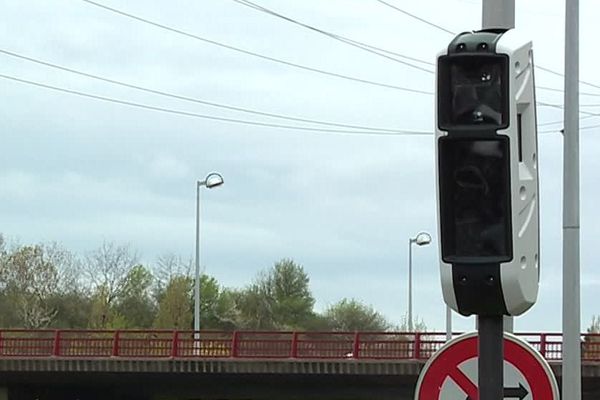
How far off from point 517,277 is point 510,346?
5.49 ft

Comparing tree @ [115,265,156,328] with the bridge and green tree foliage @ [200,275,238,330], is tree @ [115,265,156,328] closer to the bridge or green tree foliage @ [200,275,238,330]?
green tree foliage @ [200,275,238,330]

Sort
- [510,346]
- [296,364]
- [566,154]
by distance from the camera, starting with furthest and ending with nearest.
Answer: [296,364], [566,154], [510,346]

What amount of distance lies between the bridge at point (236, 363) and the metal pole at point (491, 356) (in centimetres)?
3493

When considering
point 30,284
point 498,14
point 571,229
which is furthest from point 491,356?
point 30,284

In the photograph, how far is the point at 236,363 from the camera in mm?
45406

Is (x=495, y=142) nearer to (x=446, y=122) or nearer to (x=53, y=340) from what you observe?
(x=446, y=122)

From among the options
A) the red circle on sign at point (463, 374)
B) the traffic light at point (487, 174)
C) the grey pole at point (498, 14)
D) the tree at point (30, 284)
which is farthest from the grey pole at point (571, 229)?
the tree at point (30, 284)

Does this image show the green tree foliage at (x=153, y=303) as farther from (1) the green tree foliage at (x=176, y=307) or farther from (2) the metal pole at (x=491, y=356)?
(2) the metal pole at (x=491, y=356)

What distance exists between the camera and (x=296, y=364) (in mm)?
44281

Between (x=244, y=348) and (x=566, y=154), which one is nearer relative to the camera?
(x=566, y=154)

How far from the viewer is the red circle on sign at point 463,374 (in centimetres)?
682

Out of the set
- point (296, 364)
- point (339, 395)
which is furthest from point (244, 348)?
point (339, 395)

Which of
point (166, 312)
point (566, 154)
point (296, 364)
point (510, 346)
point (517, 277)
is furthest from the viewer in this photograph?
point (166, 312)

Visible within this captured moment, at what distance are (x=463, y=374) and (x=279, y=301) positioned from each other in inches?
4146
